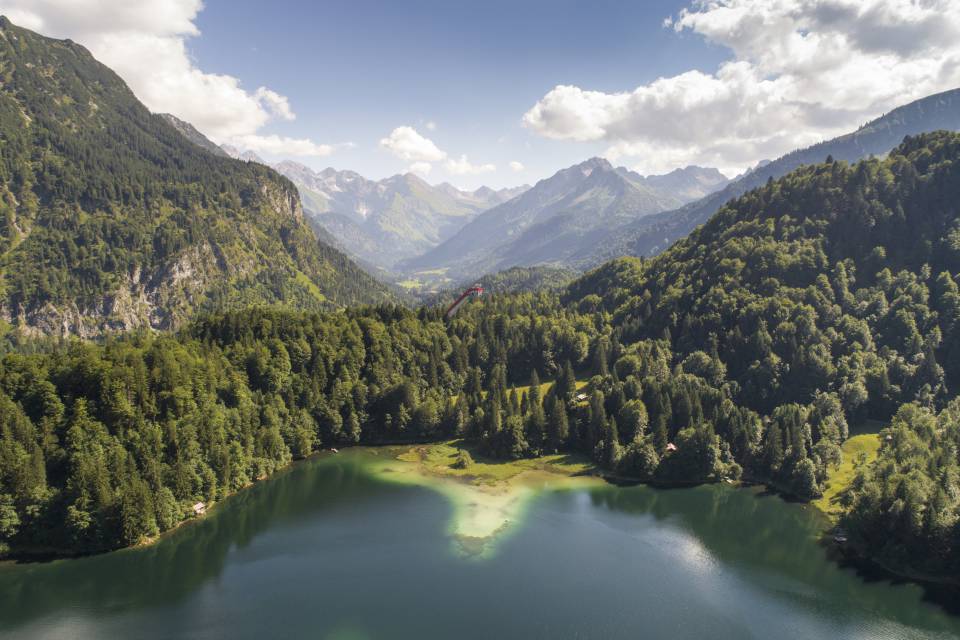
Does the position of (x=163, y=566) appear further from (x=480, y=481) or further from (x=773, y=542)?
(x=773, y=542)

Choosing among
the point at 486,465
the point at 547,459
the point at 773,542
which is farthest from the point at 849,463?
the point at 486,465

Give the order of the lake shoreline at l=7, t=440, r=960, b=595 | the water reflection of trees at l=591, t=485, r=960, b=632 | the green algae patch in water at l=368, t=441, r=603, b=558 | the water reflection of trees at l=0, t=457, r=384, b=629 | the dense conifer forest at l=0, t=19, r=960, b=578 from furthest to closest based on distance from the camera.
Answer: the green algae patch in water at l=368, t=441, r=603, b=558 < the dense conifer forest at l=0, t=19, r=960, b=578 < the lake shoreline at l=7, t=440, r=960, b=595 < the water reflection of trees at l=591, t=485, r=960, b=632 < the water reflection of trees at l=0, t=457, r=384, b=629

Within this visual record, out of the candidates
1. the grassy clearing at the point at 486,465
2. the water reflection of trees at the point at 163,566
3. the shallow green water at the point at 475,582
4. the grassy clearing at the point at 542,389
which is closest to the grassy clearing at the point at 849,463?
the shallow green water at the point at 475,582

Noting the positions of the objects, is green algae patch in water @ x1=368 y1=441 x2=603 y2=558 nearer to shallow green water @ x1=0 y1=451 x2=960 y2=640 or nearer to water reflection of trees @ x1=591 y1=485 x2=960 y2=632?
shallow green water @ x1=0 y1=451 x2=960 y2=640

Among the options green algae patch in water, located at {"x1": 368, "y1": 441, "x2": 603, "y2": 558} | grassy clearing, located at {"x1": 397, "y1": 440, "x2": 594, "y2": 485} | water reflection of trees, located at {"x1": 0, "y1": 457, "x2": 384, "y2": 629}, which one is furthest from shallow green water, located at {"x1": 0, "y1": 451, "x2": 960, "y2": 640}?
grassy clearing, located at {"x1": 397, "y1": 440, "x2": 594, "y2": 485}

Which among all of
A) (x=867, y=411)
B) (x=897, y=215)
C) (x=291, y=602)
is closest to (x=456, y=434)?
(x=291, y=602)

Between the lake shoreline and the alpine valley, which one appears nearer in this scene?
the alpine valley
